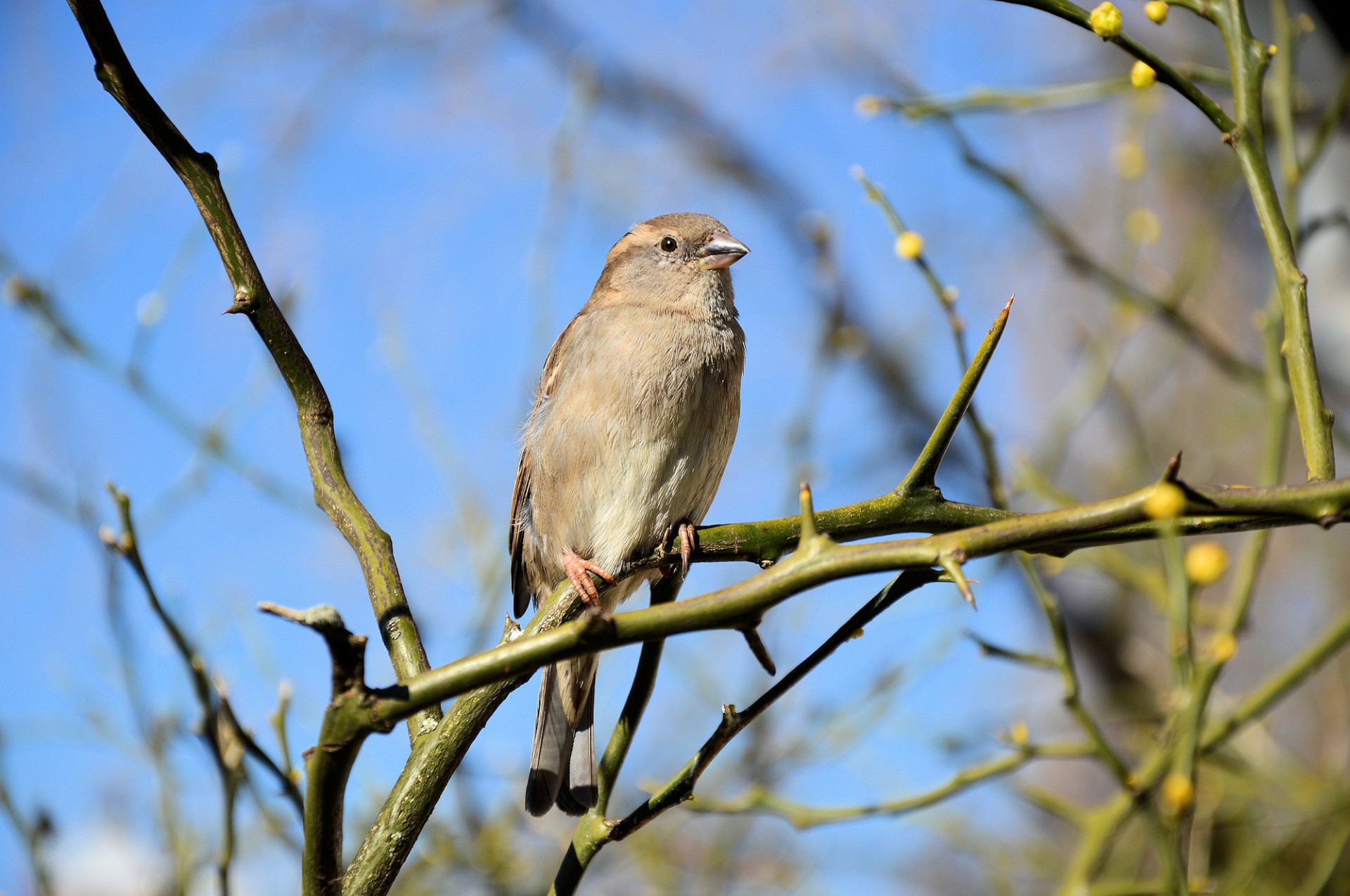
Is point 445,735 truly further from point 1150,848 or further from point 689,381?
point 1150,848

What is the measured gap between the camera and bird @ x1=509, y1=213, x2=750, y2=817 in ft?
8.77

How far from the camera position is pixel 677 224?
11.4 ft

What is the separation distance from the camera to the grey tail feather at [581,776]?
8.66ft

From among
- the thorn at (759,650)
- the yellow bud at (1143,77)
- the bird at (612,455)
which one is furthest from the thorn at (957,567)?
the bird at (612,455)

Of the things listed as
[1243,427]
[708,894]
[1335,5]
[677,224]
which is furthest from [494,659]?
[1243,427]

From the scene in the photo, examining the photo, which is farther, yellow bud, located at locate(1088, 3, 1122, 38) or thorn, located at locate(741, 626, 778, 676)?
yellow bud, located at locate(1088, 3, 1122, 38)

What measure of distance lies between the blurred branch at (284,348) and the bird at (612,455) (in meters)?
0.79

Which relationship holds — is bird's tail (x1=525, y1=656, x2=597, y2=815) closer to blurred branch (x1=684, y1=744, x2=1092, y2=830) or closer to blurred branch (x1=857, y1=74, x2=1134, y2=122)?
blurred branch (x1=684, y1=744, x2=1092, y2=830)

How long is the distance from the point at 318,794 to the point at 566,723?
1617mm

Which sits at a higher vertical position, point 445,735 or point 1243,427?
point 1243,427

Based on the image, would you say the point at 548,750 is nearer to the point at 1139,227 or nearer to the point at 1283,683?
the point at 1283,683

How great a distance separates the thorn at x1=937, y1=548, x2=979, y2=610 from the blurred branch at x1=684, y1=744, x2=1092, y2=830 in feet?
4.97

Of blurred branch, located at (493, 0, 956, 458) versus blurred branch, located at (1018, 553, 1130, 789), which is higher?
blurred branch, located at (493, 0, 956, 458)

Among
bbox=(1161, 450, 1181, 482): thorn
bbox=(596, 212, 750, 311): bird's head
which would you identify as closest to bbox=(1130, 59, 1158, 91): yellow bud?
bbox=(1161, 450, 1181, 482): thorn
